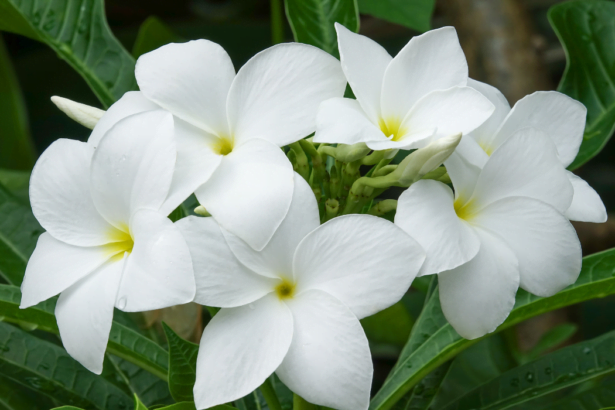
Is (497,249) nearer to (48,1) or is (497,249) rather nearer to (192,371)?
(192,371)

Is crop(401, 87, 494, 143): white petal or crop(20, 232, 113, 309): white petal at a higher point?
crop(401, 87, 494, 143): white petal

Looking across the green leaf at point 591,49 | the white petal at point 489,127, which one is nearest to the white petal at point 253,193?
the white petal at point 489,127

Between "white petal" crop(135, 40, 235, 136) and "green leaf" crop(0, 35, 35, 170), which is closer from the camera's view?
"white petal" crop(135, 40, 235, 136)

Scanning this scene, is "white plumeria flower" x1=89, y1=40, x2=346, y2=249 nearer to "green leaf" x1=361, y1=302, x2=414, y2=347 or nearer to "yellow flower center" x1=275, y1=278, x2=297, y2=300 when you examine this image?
"yellow flower center" x1=275, y1=278, x2=297, y2=300

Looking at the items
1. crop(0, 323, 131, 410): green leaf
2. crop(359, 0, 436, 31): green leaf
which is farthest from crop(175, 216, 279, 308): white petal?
crop(359, 0, 436, 31): green leaf

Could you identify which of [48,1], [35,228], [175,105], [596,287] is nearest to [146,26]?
[48,1]

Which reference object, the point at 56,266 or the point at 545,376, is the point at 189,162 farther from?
the point at 545,376

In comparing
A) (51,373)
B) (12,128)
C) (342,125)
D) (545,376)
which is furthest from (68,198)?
(12,128)
